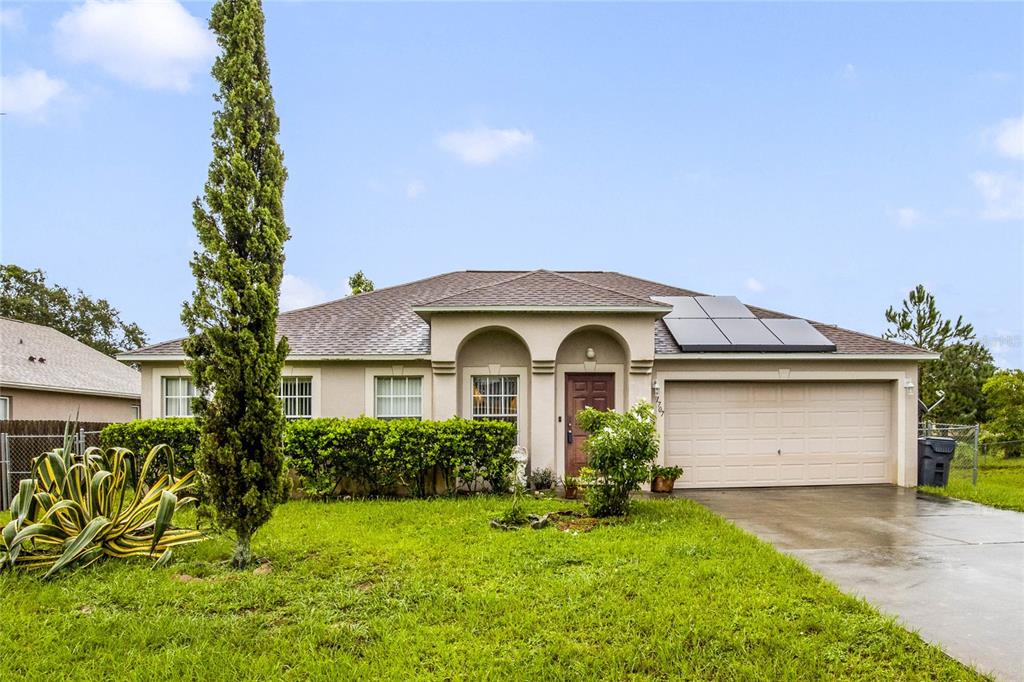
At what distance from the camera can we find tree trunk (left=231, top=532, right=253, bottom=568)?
6.15 metres

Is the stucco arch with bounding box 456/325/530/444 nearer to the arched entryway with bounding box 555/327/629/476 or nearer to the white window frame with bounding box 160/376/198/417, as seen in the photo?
the arched entryway with bounding box 555/327/629/476

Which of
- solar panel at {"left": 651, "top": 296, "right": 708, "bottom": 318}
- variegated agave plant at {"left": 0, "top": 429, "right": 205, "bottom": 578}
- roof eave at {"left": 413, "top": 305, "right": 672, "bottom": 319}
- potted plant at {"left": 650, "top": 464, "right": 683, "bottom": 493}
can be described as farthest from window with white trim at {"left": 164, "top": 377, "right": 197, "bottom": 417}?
solar panel at {"left": 651, "top": 296, "right": 708, "bottom": 318}

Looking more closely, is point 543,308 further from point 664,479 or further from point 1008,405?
point 1008,405

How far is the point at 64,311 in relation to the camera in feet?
107

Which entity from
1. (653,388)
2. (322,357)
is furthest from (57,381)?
(653,388)

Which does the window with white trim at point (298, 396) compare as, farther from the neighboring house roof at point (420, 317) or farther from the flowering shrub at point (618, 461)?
the flowering shrub at point (618, 461)

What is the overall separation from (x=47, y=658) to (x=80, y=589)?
137 cm

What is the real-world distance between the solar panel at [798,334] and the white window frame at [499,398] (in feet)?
18.8

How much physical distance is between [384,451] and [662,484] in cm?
535

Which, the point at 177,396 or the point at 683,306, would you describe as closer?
the point at 177,396

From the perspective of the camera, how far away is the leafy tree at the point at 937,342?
2031 cm

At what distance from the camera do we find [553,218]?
17.3m

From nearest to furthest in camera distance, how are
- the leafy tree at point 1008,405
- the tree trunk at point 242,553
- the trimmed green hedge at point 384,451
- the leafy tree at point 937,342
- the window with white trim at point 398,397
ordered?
the tree trunk at point 242,553 < the trimmed green hedge at point 384,451 < the window with white trim at point 398,397 < the leafy tree at point 1008,405 < the leafy tree at point 937,342

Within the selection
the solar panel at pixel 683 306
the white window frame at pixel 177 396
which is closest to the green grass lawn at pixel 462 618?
the white window frame at pixel 177 396
